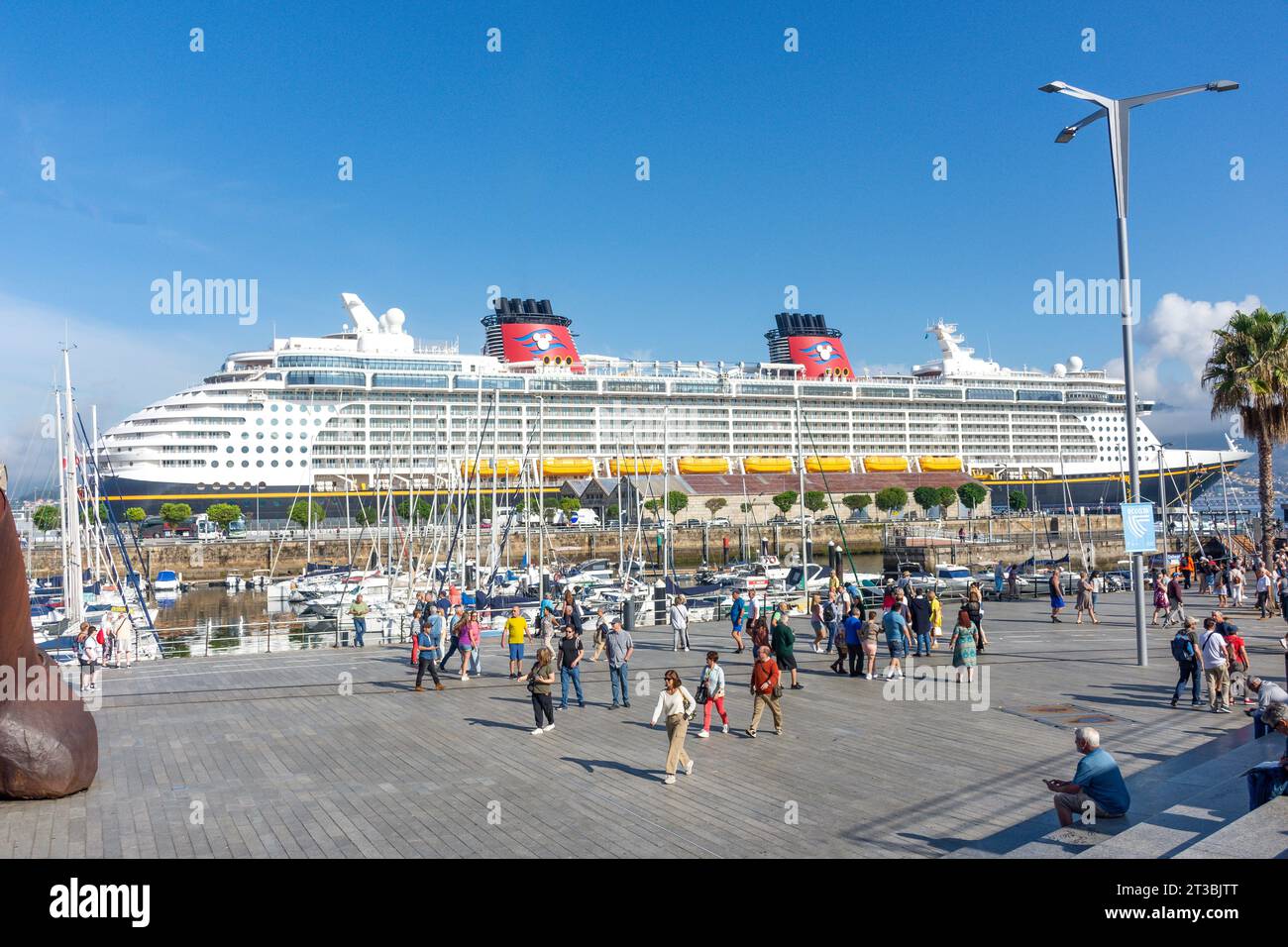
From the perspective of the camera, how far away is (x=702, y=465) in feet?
303

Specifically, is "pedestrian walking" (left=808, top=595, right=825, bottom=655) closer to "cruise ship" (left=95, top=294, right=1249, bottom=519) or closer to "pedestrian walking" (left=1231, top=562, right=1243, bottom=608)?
"pedestrian walking" (left=1231, top=562, right=1243, bottom=608)

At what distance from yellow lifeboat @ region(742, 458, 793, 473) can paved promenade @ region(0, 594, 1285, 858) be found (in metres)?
78.0

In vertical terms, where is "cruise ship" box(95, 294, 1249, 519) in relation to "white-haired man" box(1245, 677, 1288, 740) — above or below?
above

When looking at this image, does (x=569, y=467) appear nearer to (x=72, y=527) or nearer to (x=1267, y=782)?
(x=72, y=527)

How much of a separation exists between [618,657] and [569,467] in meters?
74.2

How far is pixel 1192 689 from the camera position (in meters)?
12.0

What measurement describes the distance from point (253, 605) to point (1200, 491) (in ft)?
299

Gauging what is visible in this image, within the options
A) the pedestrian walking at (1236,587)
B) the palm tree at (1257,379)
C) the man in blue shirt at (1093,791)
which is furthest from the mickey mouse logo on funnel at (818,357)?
the man in blue shirt at (1093,791)

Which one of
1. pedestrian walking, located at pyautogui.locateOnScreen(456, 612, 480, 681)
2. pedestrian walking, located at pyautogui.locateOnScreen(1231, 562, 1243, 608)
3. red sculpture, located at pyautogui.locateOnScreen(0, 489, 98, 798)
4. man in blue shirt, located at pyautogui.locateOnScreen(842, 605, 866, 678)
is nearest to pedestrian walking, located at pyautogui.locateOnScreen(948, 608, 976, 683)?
man in blue shirt, located at pyautogui.locateOnScreen(842, 605, 866, 678)

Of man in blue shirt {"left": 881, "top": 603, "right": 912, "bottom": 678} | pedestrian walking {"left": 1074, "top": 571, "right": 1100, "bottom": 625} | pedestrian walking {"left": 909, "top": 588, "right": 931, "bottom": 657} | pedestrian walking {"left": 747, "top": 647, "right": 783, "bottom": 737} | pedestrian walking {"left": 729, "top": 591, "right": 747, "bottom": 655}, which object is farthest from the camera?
pedestrian walking {"left": 1074, "top": 571, "right": 1100, "bottom": 625}

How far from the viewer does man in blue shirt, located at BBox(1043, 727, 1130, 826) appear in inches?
280
